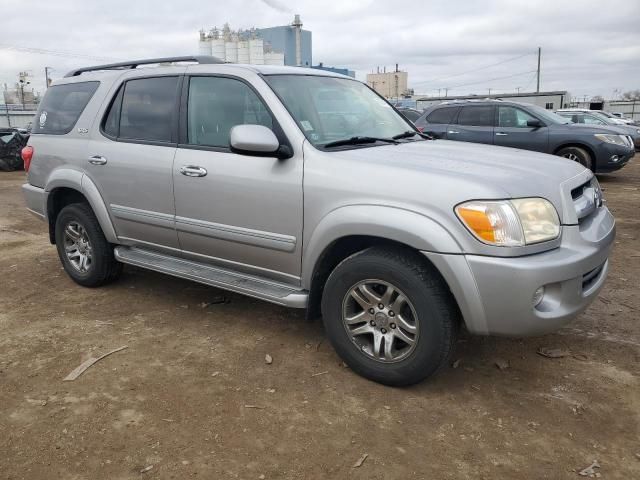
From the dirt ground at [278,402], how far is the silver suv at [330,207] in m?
0.38

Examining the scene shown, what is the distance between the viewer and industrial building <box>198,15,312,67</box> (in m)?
44.7

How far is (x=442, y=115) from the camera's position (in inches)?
456

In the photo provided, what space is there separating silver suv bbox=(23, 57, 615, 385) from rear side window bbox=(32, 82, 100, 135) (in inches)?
1.1

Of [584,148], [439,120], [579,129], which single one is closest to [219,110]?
[439,120]

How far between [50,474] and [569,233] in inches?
108

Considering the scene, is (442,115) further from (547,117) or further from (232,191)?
(232,191)

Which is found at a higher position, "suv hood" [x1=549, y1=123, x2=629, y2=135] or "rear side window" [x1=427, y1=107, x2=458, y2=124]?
"rear side window" [x1=427, y1=107, x2=458, y2=124]

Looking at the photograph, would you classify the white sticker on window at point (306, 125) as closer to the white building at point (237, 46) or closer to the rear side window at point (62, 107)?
the rear side window at point (62, 107)

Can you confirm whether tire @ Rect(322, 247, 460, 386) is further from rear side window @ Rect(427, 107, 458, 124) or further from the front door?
rear side window @ Rect(427, 107, 458, 124)

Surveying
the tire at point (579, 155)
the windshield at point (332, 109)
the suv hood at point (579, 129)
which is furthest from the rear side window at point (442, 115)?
the windshield at point (332, 109)

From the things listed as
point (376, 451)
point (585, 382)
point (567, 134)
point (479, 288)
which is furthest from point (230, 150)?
point (567, 134)

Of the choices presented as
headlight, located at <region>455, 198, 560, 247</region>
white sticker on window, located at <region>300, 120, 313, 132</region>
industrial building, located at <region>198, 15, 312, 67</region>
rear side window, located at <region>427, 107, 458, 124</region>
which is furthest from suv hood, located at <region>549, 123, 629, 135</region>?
industrial building, located at <region>198, 15, 312, 67</region>

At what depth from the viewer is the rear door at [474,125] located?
11.0m

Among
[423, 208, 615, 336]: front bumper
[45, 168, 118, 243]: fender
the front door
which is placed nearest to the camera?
[423, 208, 615, 336]: front bumper
